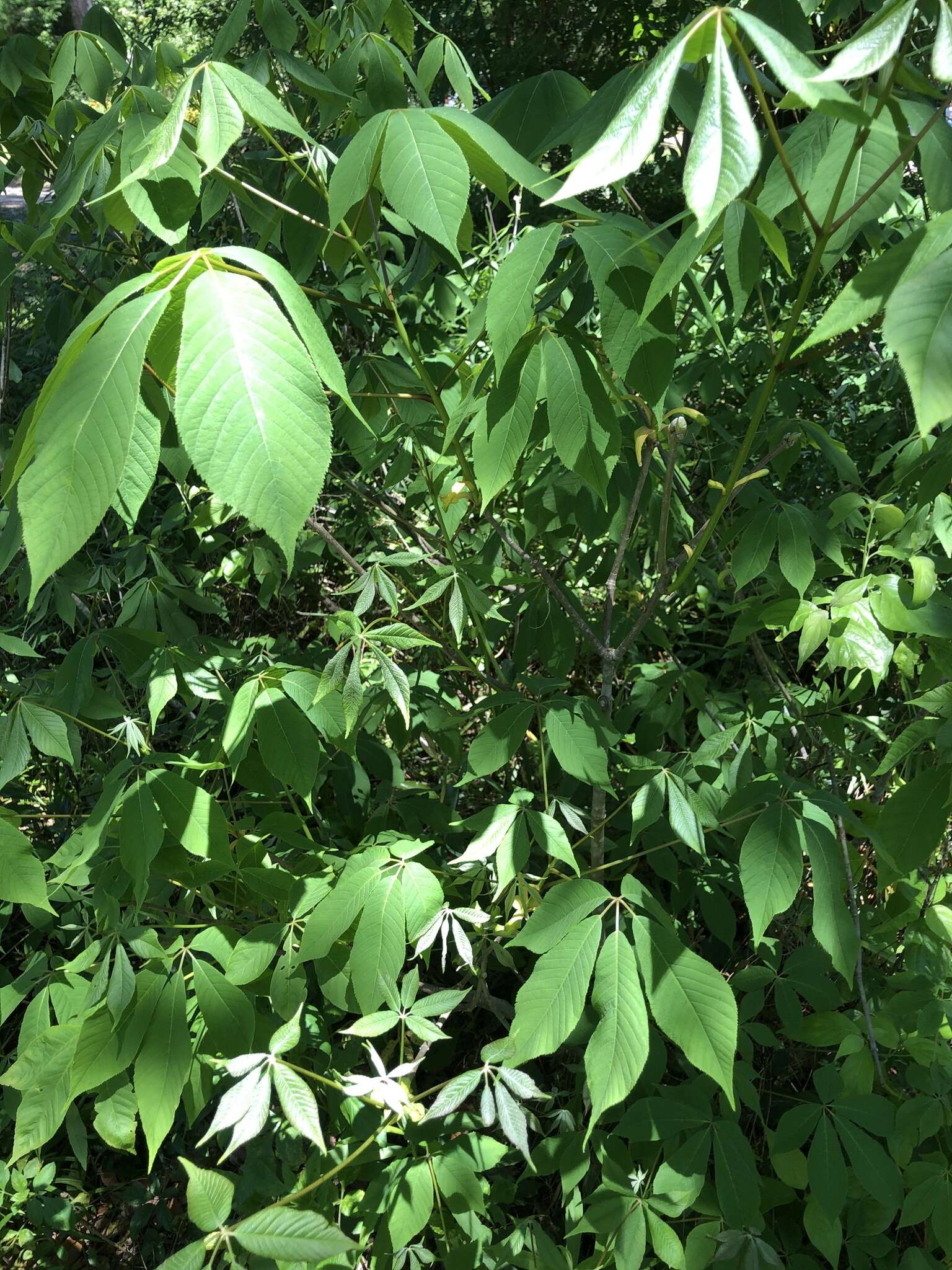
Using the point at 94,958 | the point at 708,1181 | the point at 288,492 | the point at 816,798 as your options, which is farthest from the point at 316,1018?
the point at 288,492

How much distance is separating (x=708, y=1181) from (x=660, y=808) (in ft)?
2.82

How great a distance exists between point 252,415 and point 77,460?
0.13 meters

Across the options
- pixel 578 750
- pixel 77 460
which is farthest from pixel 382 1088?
pixel 77 460

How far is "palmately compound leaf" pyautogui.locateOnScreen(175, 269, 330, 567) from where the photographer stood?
26.1 inches

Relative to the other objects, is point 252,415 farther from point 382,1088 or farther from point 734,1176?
point 734,1176

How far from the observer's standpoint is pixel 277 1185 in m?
1.60

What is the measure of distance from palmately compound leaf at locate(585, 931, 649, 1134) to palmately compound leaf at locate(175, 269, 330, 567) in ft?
2.25

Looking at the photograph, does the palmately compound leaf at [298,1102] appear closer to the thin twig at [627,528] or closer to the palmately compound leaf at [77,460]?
the palmately compound leaf at [77,460]

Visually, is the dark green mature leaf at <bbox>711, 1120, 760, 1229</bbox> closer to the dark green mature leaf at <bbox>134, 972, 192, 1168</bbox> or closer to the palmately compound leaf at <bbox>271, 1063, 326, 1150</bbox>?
the palmately compound leaf at <bbox>271, 1063, 326, 1150</bbox>

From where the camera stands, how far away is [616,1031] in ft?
3.42

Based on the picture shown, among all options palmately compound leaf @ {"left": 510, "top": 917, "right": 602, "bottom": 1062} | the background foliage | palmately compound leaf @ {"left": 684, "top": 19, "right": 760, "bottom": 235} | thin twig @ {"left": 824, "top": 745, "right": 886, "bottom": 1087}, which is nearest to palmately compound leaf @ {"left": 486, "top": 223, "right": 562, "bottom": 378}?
the background foliage

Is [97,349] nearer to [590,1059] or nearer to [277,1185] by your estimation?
[590,1059]

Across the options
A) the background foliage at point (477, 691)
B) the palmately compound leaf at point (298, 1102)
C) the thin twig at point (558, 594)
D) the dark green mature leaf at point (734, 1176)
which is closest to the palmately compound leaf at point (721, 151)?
the background foliage at point (477, 691)

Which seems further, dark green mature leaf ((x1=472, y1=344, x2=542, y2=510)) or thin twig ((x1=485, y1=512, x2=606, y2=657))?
thin twig ((x1=485, y1=512, x2=606, y2=657))
